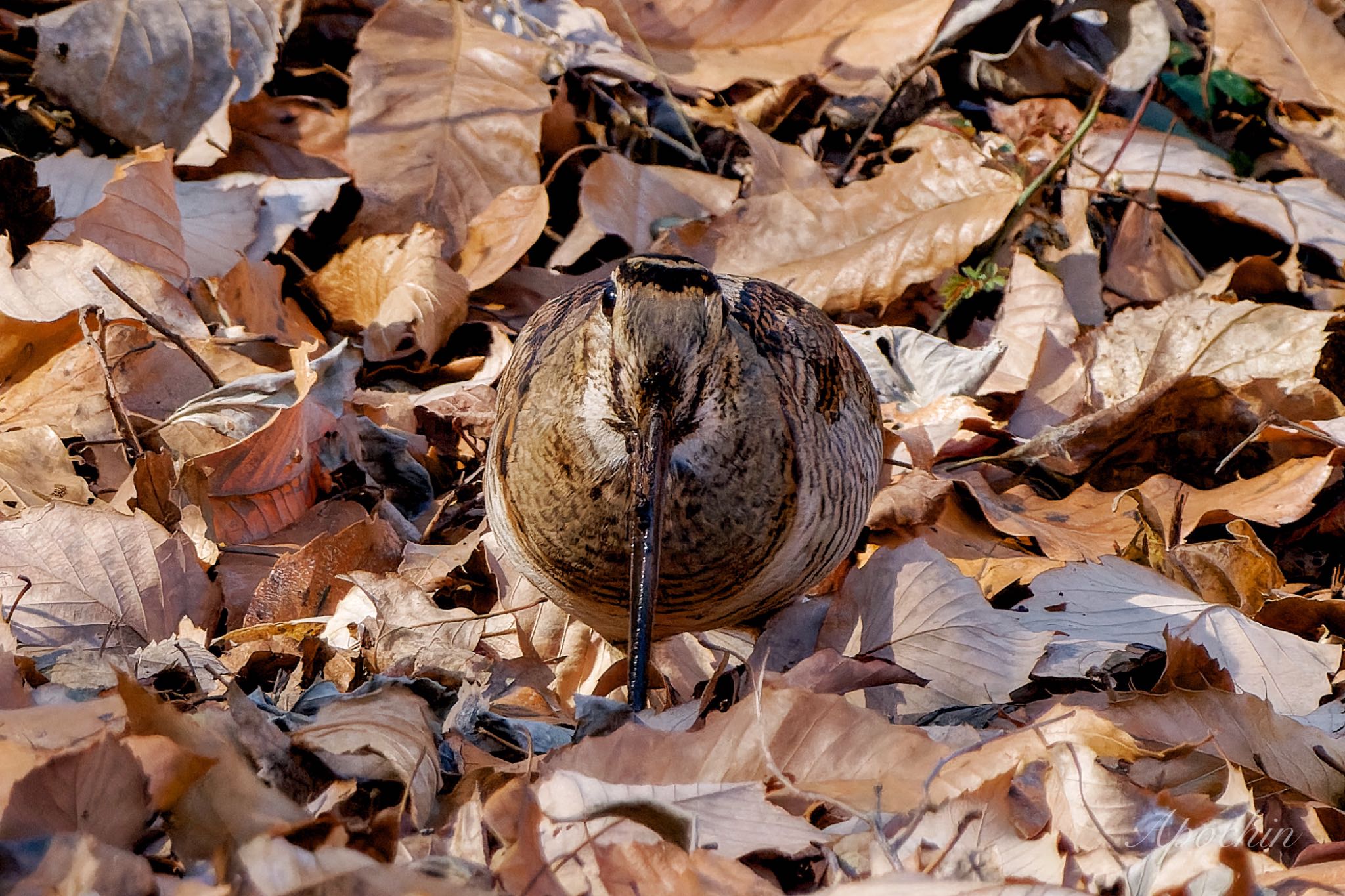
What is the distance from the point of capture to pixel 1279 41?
5324 millimetres

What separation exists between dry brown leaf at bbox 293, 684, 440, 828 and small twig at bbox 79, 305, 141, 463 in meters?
1.33

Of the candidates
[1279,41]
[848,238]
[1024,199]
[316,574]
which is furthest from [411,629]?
[1279,41]

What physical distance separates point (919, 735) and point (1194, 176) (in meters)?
3.62

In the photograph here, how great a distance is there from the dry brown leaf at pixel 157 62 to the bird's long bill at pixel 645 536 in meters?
2.73

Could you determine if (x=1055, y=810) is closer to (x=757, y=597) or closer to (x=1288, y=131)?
(x=757, y=597)

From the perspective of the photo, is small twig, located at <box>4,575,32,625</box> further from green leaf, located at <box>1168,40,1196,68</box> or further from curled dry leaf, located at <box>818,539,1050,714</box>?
green leaf, located at <box>1168,40,1196,68</box>

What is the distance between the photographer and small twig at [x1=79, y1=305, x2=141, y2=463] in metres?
3.15

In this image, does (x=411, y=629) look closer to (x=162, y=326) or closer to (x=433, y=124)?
(x=162, y=326)

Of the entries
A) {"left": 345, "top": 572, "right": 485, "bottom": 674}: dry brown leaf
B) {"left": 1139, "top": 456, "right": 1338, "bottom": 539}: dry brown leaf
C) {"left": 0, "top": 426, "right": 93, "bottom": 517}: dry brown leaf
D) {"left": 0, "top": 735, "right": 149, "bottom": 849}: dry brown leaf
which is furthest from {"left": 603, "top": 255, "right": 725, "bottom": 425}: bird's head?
{"left": 1139, "top": 456, "right": 1338, "bottom": 539}: dry brown leaf

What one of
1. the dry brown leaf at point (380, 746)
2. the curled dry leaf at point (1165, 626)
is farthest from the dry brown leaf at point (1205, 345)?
the dry brown leaf at point (380, 746)

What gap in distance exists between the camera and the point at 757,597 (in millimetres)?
2752

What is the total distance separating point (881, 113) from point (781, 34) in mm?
542

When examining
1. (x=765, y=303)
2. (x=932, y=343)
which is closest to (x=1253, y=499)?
(x=932, y=343)

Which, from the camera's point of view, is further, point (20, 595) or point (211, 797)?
point (20, 595)
